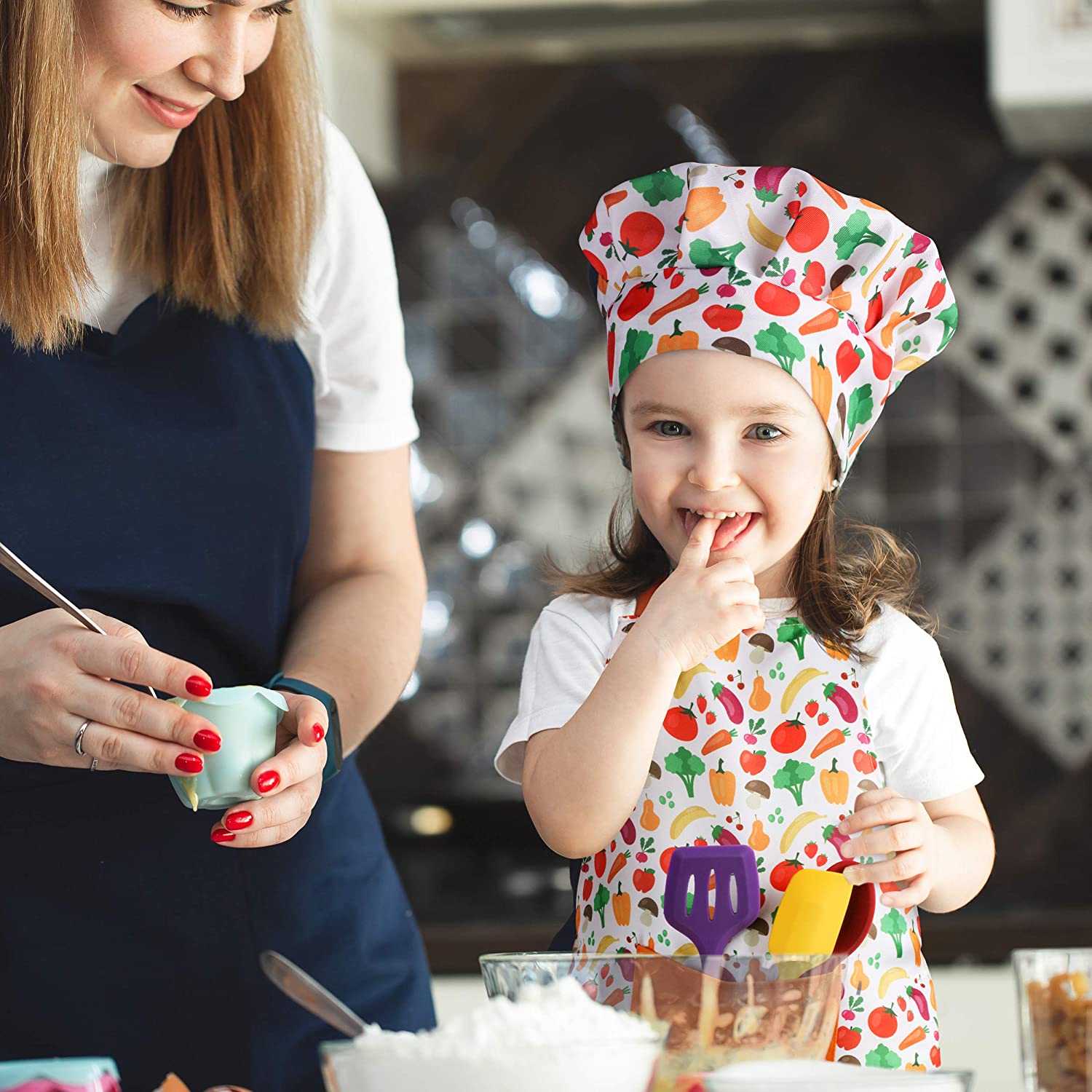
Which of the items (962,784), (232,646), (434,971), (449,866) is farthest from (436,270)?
(962,784)

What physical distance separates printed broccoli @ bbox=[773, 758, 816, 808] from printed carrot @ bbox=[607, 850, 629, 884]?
0.39 feet

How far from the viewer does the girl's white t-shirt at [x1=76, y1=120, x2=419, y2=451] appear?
1.28 m

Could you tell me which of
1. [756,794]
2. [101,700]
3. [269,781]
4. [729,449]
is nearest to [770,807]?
[756,794]

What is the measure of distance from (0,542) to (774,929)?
23.9 inches

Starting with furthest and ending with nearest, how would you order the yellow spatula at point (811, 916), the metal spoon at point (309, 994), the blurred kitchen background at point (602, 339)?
1. the blurred kitchen background at point (602, 339)
2. the yellow spatula at point (811, 916)
3. the metal spoon at point (309, 994)

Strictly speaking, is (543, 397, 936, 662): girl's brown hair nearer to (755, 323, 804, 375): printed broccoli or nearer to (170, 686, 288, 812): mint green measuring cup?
(755, 323, 804, 375): printed broccoli

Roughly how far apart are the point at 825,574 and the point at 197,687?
0.49 m

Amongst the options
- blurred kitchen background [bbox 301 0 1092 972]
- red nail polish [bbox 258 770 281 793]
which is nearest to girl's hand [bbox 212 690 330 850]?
red nail polish [bbox 258 770 281 793]

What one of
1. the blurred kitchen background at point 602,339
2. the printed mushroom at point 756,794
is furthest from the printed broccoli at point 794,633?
the blurred kitchen background at point 602,339

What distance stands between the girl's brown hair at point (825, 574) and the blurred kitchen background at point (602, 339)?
1.39m

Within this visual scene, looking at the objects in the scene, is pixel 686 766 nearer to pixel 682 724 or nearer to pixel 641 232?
pixel 682 724

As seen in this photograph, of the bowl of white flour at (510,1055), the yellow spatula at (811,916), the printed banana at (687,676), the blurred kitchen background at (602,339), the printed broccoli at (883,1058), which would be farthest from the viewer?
the blurred kitchen background at (602,339)

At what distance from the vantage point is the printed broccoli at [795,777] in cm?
106

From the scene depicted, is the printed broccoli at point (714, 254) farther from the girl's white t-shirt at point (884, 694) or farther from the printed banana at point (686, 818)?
the printed banana at point (686, 818)
